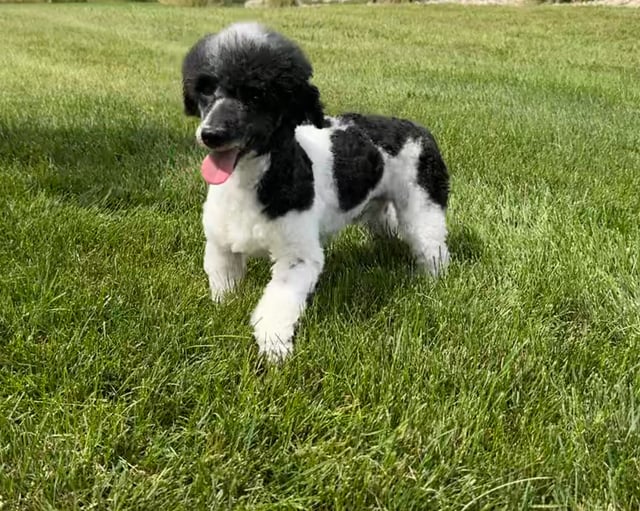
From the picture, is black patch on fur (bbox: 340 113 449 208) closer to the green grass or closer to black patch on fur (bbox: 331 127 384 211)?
black patch on fur (bbox: 331 127 384 211)

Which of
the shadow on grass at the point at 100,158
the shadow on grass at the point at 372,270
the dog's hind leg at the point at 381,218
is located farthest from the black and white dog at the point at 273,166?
the shadow on grass at the point at 100,158

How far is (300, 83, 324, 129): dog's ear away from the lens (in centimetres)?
312

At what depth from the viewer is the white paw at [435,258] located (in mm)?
3941

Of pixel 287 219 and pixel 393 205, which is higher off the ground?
pixel 287 219

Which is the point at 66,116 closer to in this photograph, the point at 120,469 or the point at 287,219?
the point at 287,219

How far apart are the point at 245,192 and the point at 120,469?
1462 millimetres

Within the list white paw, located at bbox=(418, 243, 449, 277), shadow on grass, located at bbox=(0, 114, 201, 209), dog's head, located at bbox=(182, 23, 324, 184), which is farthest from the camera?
shadow on grass, located at bbox=(0, 114, 201, 209)

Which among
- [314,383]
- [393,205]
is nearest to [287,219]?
[314,383]

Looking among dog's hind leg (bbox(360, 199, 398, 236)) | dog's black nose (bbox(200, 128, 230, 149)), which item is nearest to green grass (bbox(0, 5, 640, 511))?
dog's hind leg (bbox(360, 199, 398, 236))

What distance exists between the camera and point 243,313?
3.18 metres

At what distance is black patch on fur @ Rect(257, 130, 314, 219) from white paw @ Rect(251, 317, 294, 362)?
53 centimetres

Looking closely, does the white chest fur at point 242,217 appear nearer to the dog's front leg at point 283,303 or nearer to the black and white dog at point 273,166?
the black and white dog at point 273,166

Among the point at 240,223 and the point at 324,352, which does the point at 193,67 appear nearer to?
the point at 240,223

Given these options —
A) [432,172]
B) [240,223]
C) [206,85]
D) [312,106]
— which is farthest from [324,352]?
[432,172]
